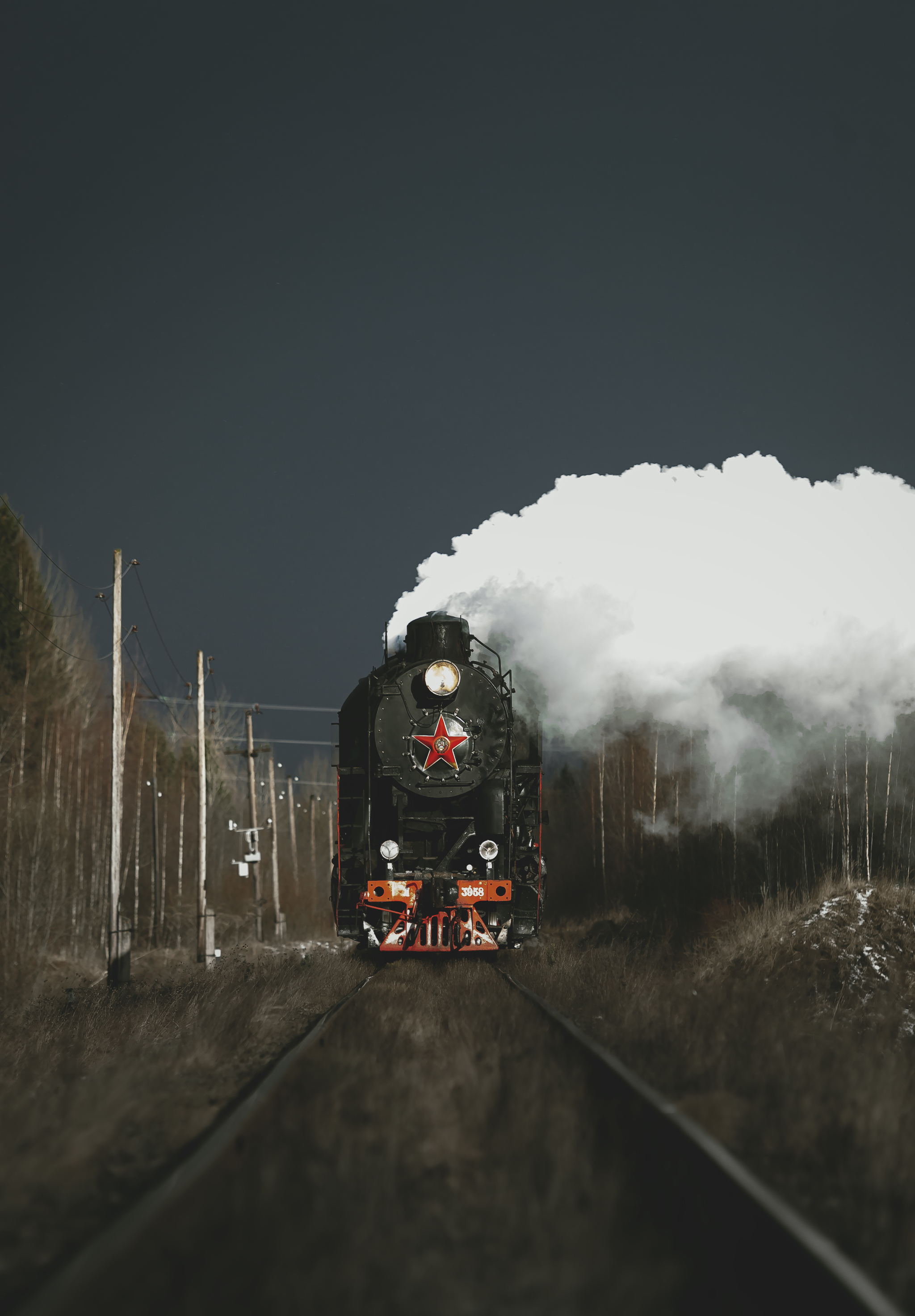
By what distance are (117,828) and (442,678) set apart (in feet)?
21.5

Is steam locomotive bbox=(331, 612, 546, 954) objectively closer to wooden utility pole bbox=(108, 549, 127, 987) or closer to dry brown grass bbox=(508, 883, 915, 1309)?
dry brown grass bbox=(508, 883, 915, 1309)

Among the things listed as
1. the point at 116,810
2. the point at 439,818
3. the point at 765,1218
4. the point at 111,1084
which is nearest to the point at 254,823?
the point at 116,810

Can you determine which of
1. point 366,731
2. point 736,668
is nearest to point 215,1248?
point 366,731

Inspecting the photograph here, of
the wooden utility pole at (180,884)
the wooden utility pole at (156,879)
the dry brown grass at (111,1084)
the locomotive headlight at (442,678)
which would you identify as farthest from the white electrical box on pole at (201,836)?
the wooden utility pole at (180,884)

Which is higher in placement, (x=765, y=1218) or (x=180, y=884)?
(x=765, y=1218)

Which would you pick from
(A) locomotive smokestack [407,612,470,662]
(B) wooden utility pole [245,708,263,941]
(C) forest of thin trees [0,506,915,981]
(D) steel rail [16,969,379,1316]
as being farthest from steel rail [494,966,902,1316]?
(B) wooden utility pole [245,708,263,941]

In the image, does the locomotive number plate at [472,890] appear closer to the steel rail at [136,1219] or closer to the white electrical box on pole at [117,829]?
the white electrical box on pole at [117,829]

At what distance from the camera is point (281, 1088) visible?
5281 mm

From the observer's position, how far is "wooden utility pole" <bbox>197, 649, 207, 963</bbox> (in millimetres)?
21141

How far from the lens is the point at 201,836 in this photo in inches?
878

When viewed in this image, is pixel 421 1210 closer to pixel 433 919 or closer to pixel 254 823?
pixel 433 919

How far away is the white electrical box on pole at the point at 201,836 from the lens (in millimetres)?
21125

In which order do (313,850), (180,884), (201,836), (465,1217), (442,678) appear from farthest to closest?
1. (313,850)
2. (180,884)
3. (201,836)
4. (442,678)
5. (465,1217)

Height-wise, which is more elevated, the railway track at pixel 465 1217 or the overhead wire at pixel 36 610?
the overhead wire at pixel 36 610
